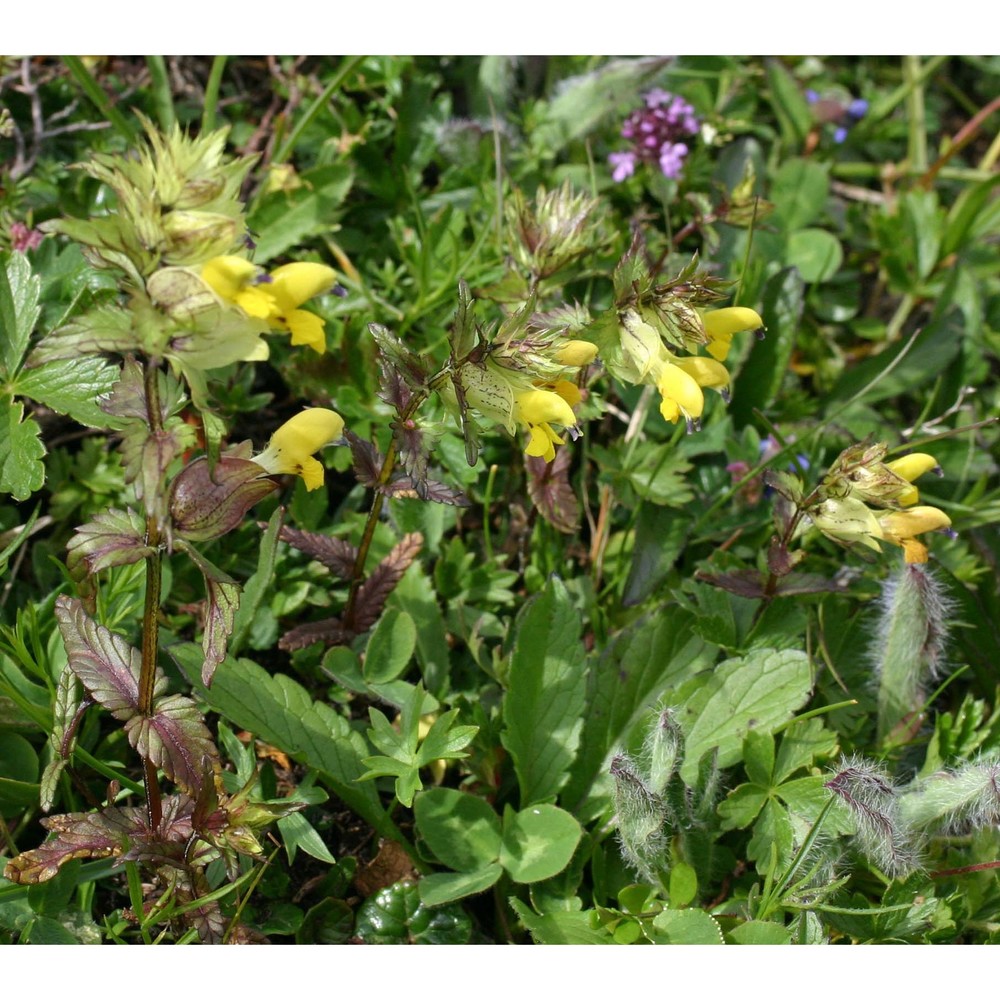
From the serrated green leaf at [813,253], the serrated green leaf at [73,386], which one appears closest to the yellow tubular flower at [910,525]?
the serrated green leaf at [813,253]

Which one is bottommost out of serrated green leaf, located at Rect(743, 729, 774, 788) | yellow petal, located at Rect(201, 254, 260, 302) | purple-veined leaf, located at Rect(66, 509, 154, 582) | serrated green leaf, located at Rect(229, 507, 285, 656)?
serrated green leaf, located at Rect(743, 729, 774, 788)

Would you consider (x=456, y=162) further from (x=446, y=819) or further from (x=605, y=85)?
(x=446, y=819)

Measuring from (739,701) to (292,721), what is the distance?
896 millimetres

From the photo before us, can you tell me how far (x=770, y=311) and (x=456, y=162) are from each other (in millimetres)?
1019

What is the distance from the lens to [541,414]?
168 centimetres

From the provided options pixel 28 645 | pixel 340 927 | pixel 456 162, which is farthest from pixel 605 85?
pixel 340 927

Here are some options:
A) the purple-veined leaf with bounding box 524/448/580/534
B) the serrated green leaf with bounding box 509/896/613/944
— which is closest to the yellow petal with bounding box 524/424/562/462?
Result: the purple-veined leaf with bounding box 524/448/580/534

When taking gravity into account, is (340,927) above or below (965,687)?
below

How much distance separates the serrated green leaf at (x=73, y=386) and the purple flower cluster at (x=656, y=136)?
5.38ft

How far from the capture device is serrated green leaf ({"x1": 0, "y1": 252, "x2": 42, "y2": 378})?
2.11 meters

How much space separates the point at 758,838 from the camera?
2000 millimetres

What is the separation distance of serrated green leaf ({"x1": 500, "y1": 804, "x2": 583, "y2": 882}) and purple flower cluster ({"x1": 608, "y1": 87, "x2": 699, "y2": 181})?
1.88 m

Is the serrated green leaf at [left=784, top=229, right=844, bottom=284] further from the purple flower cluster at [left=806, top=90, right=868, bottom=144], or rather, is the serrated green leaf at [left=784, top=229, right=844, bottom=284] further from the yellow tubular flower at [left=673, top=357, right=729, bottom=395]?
the yellow tubular flower at [left=673, top=357, right=729, bottom=395]

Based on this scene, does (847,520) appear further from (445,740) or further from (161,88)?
(161,88)
